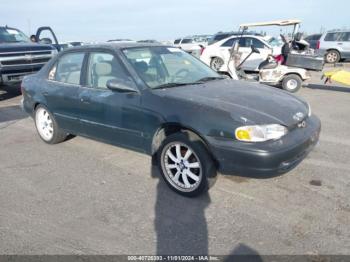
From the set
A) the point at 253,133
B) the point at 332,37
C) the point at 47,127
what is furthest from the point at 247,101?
the point at 332,37

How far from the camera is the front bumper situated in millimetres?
3221

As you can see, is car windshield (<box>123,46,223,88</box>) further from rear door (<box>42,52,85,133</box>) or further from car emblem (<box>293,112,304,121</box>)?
car emblem (<box>293,112,304,121</box>)

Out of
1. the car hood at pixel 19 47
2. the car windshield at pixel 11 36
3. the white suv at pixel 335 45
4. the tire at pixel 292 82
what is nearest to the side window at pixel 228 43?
the tire at pixel 292 82

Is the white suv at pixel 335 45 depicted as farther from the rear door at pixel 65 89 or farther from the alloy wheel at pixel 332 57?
the rear door at pixel 65 89

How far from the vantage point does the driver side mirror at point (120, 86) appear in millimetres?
3939

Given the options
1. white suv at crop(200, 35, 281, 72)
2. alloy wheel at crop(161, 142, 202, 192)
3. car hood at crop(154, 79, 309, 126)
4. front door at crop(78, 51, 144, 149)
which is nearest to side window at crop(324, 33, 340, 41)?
white suv at crop(200, 35, 281, 72)

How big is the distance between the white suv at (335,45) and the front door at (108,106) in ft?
56.6

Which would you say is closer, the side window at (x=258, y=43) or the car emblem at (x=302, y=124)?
the car emblem at (x=302, y=124)

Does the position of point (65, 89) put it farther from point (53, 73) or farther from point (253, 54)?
point (253, 54)

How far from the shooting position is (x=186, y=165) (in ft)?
12.0

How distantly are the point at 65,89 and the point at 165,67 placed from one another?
1.52 meters

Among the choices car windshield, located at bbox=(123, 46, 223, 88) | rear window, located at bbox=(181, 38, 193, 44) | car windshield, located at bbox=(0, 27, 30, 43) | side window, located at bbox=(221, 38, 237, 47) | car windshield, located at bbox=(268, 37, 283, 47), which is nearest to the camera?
car windshield, located at bbox=(123, 46, 223, 88)

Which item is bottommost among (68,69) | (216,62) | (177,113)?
(216,62)

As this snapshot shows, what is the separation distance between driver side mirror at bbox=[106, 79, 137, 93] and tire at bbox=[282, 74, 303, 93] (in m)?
6.99
